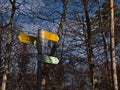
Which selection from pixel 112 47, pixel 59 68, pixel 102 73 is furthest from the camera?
pixel 102 73

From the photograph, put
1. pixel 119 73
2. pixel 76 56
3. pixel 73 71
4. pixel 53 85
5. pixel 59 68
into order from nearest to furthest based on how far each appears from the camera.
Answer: pixel 76 56, pixel 73 71, pixel 59 68, pixel 53 85, pixel 119 73

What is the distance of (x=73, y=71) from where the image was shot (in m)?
19.1

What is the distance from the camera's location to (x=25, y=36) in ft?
21.7

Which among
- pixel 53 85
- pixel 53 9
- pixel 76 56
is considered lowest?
pixel 53 85

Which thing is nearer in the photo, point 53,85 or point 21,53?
point 21,53

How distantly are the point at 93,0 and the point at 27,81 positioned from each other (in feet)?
31.8

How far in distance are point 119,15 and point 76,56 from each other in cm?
1032

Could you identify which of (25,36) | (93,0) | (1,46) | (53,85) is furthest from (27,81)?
(25,36)

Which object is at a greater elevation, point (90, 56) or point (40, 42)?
point (40, 42)

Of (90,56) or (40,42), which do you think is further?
(90,56)

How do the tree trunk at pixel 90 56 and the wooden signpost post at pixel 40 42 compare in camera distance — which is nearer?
the wooden signpost post at pixel 40 42

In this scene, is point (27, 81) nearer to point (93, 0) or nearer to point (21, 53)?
point (21, 53)

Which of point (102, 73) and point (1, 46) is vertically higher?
point (1, 46)

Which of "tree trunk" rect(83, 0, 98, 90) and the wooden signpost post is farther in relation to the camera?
"tree trunk" rect(83, 0, 98, 90)
